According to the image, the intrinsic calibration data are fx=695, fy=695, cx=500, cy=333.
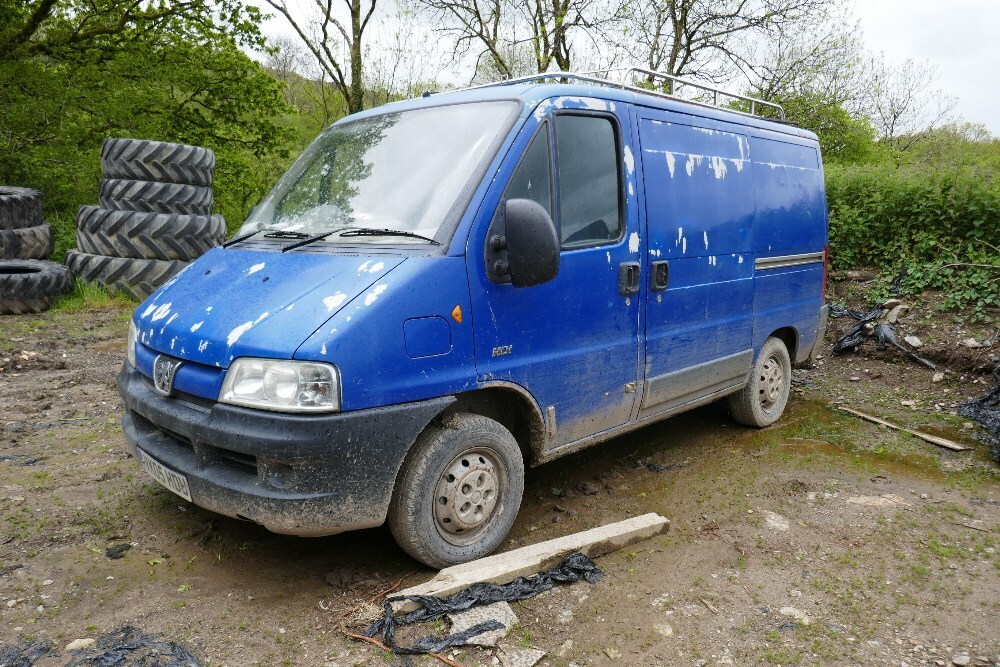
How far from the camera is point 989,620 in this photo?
302cm

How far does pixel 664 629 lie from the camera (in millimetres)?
2928

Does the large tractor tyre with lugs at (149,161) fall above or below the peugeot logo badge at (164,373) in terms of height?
above

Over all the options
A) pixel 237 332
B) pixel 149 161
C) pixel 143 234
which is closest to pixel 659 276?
pixel 237 332

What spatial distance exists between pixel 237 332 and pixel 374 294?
1.93ft

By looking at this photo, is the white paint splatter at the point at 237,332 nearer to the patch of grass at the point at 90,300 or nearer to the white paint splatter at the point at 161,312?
the white paint splatter at the point at 161,312

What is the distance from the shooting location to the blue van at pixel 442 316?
9.22 ft

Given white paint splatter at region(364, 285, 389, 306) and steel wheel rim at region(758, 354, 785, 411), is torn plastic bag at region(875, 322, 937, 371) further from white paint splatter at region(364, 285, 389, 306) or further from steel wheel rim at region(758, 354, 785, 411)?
white paint splatter at region(364, 285, 389, 306)

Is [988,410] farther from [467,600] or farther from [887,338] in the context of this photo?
[467,600]

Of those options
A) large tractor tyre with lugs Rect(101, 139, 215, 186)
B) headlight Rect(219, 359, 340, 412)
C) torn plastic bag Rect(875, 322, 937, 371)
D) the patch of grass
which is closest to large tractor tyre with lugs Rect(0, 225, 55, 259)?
the patch of grass

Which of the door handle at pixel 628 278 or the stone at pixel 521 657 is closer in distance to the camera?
the stone at pixel 521 657

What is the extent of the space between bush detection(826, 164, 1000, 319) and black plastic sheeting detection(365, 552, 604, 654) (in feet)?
20.9

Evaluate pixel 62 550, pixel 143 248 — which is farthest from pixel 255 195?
pixel 62 550

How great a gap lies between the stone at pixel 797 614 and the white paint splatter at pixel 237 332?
2.61 meters

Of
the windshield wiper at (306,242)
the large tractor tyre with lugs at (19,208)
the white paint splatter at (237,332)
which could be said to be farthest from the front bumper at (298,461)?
the large tractor tyre with lugs at (19,208)
